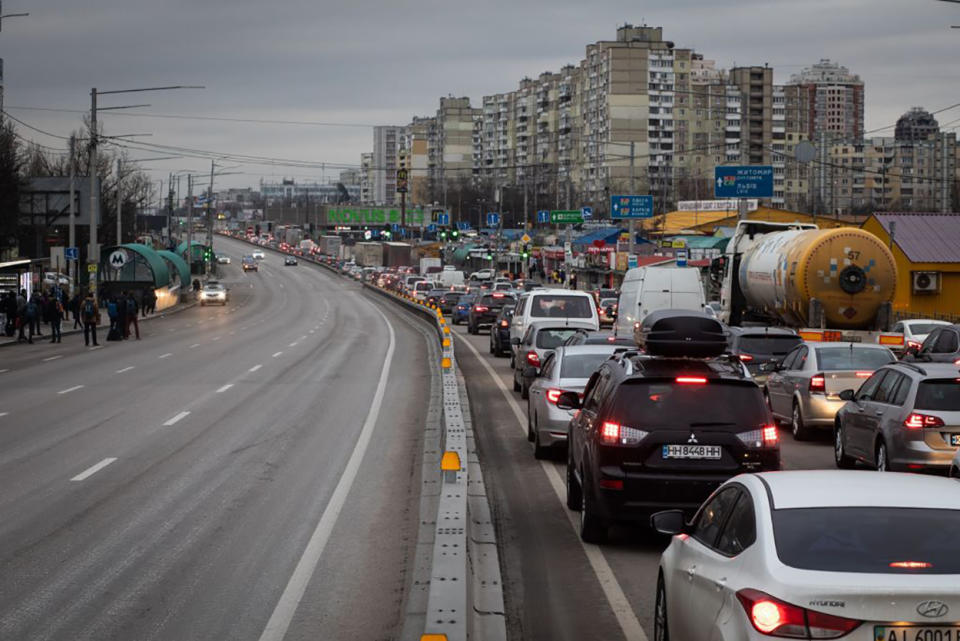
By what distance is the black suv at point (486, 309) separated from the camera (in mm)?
57250

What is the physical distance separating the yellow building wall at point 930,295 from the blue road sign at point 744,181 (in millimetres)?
10662

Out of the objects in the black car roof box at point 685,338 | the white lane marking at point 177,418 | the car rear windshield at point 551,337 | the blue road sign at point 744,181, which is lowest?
the white lane marking at point 177,418

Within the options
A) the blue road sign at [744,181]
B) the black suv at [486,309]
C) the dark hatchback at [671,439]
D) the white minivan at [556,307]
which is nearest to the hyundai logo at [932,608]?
the dark hatchback at [671,439]

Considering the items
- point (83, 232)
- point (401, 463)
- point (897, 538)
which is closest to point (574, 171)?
point (83, 232)

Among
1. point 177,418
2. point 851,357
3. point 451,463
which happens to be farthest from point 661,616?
point 177,418

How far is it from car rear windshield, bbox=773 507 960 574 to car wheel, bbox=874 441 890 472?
35.2 feet

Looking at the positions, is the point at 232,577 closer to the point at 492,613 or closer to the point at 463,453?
the point at 492,613

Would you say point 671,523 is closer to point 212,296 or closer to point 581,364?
point 581,364

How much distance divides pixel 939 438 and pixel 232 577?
870cm

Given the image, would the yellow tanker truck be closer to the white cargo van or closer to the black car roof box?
the white cargo van

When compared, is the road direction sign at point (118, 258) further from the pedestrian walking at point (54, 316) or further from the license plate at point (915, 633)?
the license plate at point (915, 633)

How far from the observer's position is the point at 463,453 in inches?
567

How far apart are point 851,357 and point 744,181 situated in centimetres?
4282

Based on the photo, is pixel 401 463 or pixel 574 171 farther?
pixel 574 171
